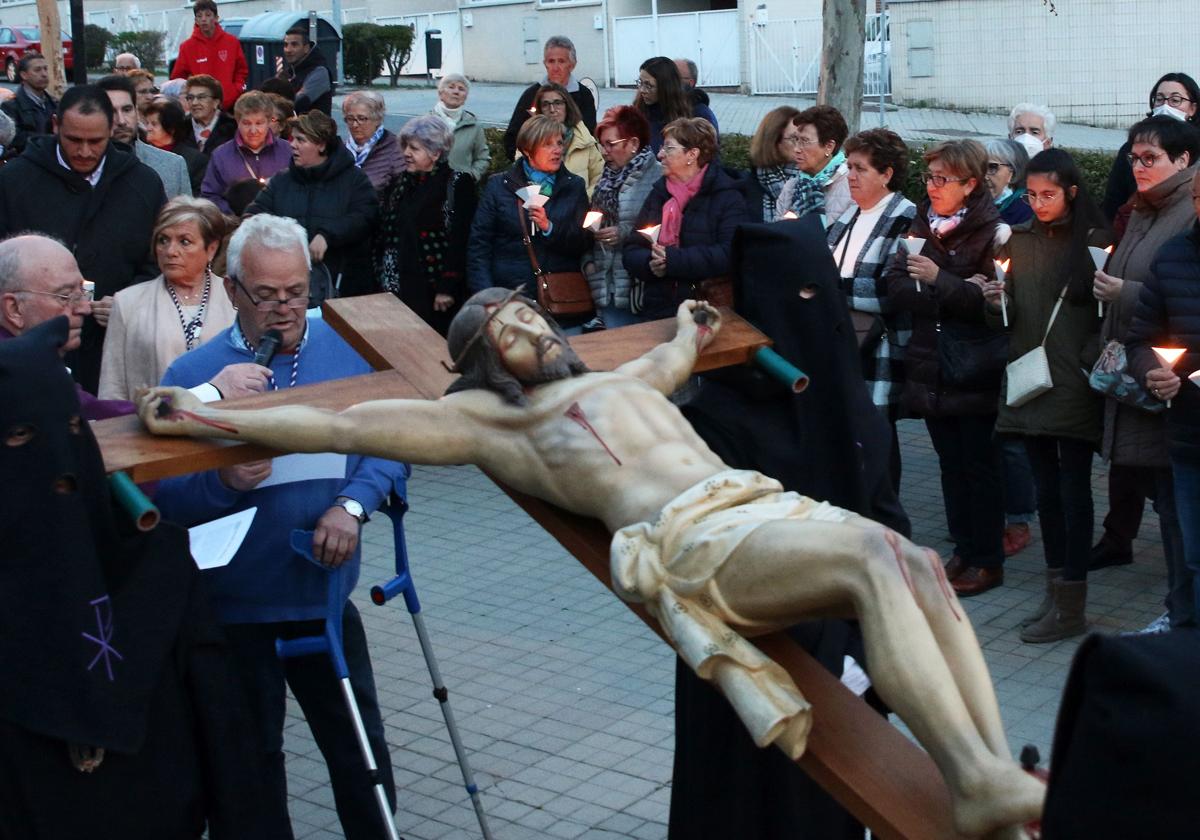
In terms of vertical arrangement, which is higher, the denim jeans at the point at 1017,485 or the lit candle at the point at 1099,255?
the lit candle at the point at 1099,255

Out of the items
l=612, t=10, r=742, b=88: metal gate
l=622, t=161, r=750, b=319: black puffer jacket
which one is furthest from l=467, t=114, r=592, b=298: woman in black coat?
l=612, t=10, r=742, b=88: metal gate

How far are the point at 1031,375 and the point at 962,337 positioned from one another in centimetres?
55

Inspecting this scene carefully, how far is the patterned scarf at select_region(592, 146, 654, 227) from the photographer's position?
9.08m

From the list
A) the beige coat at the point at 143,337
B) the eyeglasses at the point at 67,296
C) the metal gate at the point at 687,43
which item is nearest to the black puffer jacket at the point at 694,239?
the beige coat at the point at 143,337

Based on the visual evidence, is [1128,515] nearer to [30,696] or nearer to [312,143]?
[312,143]

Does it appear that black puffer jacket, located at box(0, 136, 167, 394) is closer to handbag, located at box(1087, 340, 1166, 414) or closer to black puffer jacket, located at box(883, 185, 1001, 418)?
black puffer jacket, located at box(883, 185, 1001, 418)

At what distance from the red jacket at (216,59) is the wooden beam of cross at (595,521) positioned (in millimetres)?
11858

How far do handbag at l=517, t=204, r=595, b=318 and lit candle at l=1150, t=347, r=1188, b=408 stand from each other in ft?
12.5

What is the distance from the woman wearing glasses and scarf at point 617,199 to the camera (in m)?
8.99

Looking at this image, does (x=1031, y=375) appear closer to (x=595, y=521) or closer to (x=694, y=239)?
(x=694, y=239)

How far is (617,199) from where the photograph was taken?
9062 mm

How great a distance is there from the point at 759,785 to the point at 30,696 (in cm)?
183

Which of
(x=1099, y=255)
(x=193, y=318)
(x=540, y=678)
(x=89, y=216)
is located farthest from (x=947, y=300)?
(x=89, y=216)

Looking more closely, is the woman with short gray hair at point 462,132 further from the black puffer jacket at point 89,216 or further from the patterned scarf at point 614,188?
the black puffer jacket at point 89,216
